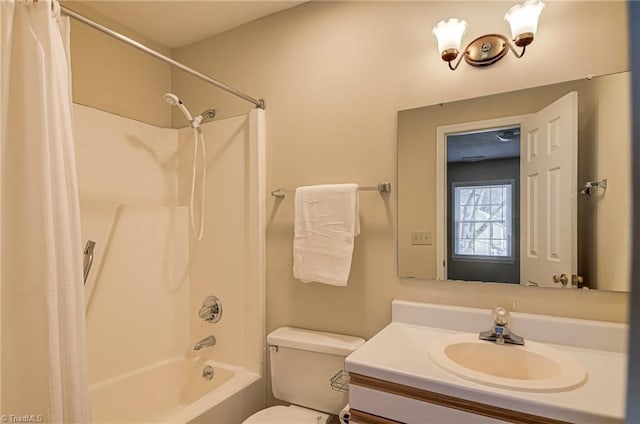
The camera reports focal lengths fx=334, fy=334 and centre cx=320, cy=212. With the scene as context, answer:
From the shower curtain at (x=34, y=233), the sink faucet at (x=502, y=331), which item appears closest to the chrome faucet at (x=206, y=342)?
the shower curtain at (x=34, y=233)

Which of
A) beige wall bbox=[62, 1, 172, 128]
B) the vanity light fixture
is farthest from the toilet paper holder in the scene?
beige wall bbox=[62, 1, 172, 128]

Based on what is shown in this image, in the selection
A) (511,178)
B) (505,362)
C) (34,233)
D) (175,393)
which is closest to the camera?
(34,233)

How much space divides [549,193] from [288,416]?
144 cm

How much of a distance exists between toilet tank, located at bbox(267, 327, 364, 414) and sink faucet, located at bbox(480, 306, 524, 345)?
1.89ft

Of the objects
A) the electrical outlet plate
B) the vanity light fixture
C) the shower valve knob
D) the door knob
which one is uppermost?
the vanity light fixture

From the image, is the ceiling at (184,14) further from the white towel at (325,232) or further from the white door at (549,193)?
the white door at (549,193)

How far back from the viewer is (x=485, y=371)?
4.11 ft

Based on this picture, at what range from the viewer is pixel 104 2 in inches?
71.3

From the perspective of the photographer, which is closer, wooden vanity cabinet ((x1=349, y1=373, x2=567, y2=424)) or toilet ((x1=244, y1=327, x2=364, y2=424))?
wooden vanity cabinet ((x1=349, y1=373, x2=567, y2=424))

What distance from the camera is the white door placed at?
1.24 m

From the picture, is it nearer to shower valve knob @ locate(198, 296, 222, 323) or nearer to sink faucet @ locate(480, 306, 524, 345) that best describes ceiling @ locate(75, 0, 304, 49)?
shower valve knob @ locate(198, 296, 222, 323)

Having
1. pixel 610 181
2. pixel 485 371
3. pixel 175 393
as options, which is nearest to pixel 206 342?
pixel 175 393

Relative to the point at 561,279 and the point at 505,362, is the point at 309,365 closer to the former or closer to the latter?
the point at 505,362

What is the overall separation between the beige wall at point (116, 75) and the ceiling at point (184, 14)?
8cm
